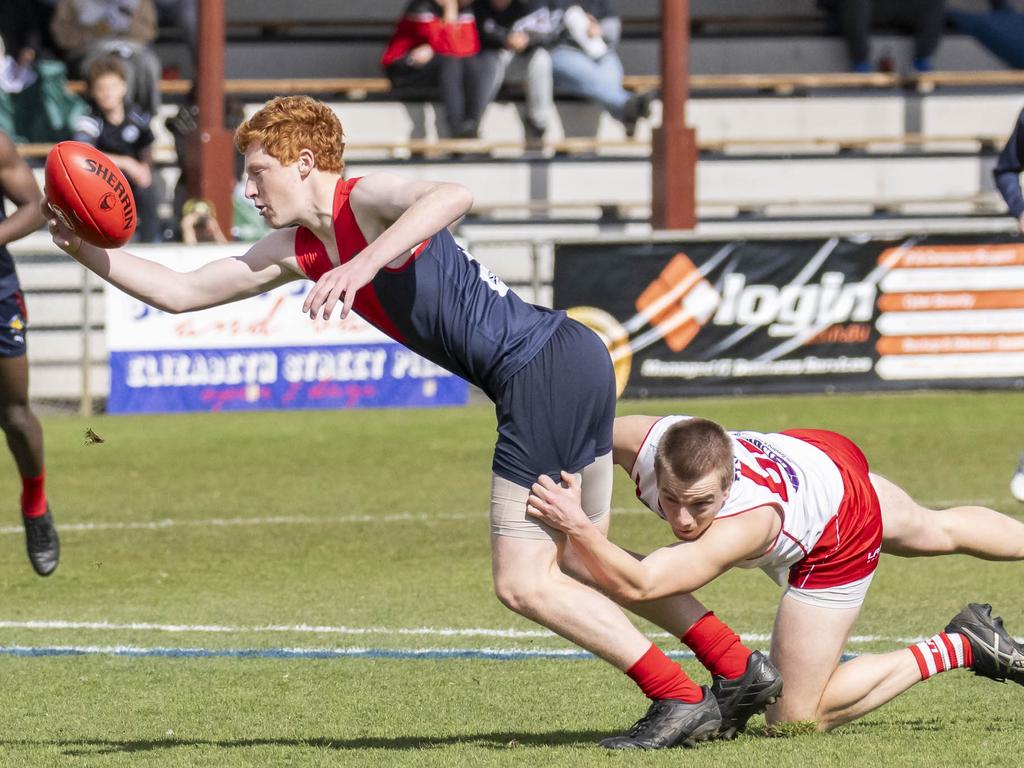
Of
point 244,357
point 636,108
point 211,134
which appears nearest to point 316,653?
point 244,357

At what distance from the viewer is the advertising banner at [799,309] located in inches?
627

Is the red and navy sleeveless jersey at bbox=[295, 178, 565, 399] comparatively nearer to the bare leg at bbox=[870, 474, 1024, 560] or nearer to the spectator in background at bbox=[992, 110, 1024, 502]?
the bare leg at bbox=[870, 474, 1024, 560]

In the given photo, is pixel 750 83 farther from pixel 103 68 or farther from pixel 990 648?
pixel 990 648

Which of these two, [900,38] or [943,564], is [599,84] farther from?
[943,564]

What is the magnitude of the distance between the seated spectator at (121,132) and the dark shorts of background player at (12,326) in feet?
27.1

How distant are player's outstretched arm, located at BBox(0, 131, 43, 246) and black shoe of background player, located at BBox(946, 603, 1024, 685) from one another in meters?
4.32

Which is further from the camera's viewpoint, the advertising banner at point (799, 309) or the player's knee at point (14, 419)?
the advertising banner at point (799, 309)

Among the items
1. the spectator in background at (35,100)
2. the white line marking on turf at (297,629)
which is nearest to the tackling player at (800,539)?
the white line marking on turf at (297,629)

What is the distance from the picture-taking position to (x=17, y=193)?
25.5 ft

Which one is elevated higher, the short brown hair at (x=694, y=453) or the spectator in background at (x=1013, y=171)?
the spectator in background at (x=1013, y=171)

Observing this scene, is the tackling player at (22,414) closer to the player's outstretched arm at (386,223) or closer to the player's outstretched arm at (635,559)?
the player's outstretched arm at (386,223)

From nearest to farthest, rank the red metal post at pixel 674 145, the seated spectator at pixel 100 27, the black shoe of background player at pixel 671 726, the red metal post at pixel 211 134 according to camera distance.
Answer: the black shoe of background player at pixel 671 726 < the red metal post at pixel 211 134 < the red metal post at pixel 674 145 < the seated spectator at pixel 100 27

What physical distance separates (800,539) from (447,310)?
1.31m

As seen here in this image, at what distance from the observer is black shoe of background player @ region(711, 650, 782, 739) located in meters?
5.37
